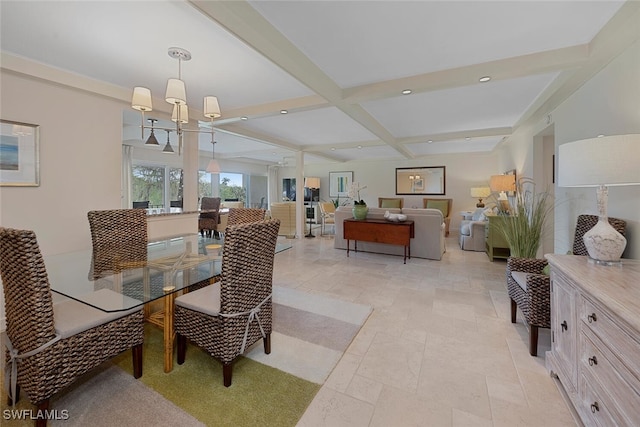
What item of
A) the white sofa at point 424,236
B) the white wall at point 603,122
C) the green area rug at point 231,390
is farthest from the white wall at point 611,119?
the green area rug at point 231,390

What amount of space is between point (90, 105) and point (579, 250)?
191 inches

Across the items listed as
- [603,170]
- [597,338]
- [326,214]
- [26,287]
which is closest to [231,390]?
[26,287]

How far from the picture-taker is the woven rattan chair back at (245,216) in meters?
A: 2.95

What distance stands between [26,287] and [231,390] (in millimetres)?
1148

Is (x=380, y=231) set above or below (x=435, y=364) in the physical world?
above

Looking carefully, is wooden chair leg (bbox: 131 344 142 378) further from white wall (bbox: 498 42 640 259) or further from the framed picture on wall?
the framed picture on wall

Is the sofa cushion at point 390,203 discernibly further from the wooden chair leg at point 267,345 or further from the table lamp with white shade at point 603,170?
the wooden chair leg at point 267,345

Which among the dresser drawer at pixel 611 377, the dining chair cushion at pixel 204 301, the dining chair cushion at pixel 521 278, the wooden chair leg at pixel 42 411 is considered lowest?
the wooden chair leg at pixel 42 411

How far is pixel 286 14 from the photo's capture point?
1824 millimetres

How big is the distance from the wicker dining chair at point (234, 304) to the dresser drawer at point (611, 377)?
1.71 m

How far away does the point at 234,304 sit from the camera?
1.57m

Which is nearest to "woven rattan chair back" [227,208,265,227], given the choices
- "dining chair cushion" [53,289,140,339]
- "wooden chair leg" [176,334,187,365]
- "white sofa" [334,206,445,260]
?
"wooden chair leg" [176,334,187,365]

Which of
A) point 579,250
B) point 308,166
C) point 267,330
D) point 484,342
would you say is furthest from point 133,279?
point 308,166

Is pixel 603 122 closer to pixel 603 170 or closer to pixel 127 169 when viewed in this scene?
pixel 603 170
